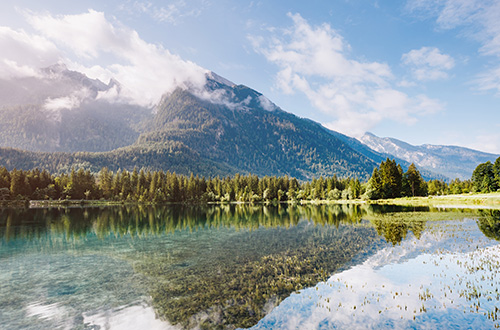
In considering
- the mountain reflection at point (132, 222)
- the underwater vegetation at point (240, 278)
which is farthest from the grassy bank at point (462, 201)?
the underwater vegetation at point (240, 278)

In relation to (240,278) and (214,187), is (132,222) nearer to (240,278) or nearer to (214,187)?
(240,278)

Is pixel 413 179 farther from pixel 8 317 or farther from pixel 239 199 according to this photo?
pixel 8 317

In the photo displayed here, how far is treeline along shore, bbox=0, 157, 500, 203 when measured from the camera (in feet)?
382

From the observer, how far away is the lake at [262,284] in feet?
44.4

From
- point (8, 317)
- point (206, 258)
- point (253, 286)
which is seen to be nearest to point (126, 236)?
point (206, 258)

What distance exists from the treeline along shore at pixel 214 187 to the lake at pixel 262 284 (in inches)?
3623

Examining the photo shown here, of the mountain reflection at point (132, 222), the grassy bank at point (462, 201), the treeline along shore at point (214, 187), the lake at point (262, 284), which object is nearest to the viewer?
the lake at point (262, 284)

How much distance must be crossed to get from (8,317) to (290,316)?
15384 millimetres

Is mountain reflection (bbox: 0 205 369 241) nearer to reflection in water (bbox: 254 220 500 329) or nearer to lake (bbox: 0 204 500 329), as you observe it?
lake (bbox: 0 204 500 329)

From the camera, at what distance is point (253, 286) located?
1825cm

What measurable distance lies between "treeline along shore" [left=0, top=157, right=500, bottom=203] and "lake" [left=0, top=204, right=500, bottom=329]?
92.0 m

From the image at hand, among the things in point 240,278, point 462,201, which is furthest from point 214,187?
point 240,278

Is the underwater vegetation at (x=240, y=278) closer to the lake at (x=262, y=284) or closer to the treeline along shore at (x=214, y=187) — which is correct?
the lake at (x=262, y=284)

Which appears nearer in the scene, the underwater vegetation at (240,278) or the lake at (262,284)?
the lake at (262,284)
